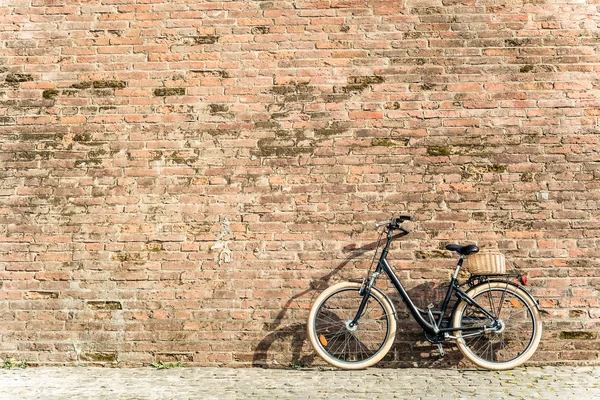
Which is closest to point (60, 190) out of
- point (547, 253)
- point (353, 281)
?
point (353, 281)

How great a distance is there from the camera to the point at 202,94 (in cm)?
531

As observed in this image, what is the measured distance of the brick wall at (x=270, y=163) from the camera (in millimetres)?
5078

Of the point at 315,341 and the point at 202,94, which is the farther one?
the point at 202,94

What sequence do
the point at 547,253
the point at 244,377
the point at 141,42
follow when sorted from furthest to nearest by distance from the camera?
the point at 141,42, the point at 547,253, the point at 244,377

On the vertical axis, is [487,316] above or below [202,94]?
below

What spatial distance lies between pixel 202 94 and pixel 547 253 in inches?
130

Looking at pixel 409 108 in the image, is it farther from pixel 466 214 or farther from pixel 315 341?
pixel 315 341

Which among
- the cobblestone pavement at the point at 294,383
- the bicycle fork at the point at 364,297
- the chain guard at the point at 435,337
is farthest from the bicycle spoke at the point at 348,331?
the chain guard at the point at 435,337

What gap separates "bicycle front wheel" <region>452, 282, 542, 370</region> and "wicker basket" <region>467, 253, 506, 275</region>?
0.18 meters

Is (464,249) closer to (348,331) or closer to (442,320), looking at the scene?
(442,320)

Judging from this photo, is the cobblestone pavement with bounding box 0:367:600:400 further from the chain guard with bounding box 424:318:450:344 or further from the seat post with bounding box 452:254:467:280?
the seat post with bounding box 452:254:467:280

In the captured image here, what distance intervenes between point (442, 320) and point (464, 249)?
2.05ft

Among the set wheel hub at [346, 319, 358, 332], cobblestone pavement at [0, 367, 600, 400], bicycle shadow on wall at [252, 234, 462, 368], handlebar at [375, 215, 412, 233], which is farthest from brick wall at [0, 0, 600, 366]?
→ wheel hub at [346, 319, 358, 332]

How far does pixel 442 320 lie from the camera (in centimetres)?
493
